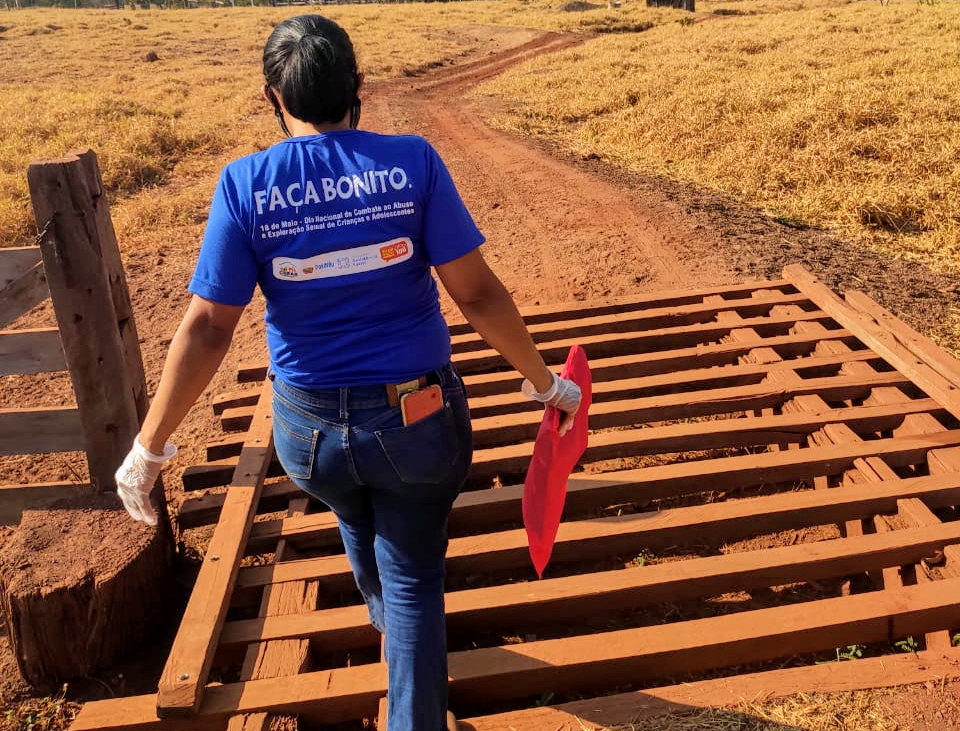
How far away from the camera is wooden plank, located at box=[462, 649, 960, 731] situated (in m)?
2.23

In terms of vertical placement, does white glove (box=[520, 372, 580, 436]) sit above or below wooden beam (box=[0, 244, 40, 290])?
below

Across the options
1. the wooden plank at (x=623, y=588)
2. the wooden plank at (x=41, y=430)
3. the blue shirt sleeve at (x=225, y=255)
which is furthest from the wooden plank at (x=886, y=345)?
the wooden plank at (x=41, y=430)

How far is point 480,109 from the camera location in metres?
13.4

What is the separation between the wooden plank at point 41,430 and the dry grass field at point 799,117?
5848mm

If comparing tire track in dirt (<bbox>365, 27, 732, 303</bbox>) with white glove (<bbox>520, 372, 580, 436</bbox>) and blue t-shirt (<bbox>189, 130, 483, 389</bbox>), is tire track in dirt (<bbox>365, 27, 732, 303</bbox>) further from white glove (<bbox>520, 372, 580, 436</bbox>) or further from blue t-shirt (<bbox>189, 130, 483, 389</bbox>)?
blue t-shirt (<bbox>189, 130, 483, 389</bbox>)

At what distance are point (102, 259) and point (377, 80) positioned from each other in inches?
635

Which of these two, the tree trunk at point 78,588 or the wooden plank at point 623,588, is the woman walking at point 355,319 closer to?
the wooden plank at point 623,588

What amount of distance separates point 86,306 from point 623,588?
209cm

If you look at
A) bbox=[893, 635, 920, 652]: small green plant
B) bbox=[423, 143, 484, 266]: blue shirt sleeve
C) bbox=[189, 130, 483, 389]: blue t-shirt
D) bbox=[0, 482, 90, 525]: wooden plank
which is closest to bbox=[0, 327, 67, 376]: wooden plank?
bbox=[0, 482, 90, 525]: wooden plank

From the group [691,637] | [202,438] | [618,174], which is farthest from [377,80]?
[691,637]

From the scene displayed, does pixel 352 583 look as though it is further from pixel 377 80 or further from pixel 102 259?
pixel 377 80

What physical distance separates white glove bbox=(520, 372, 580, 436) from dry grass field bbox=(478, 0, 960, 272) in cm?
505

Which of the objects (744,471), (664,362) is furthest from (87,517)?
(664,362)

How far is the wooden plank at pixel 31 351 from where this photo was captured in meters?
3.01
